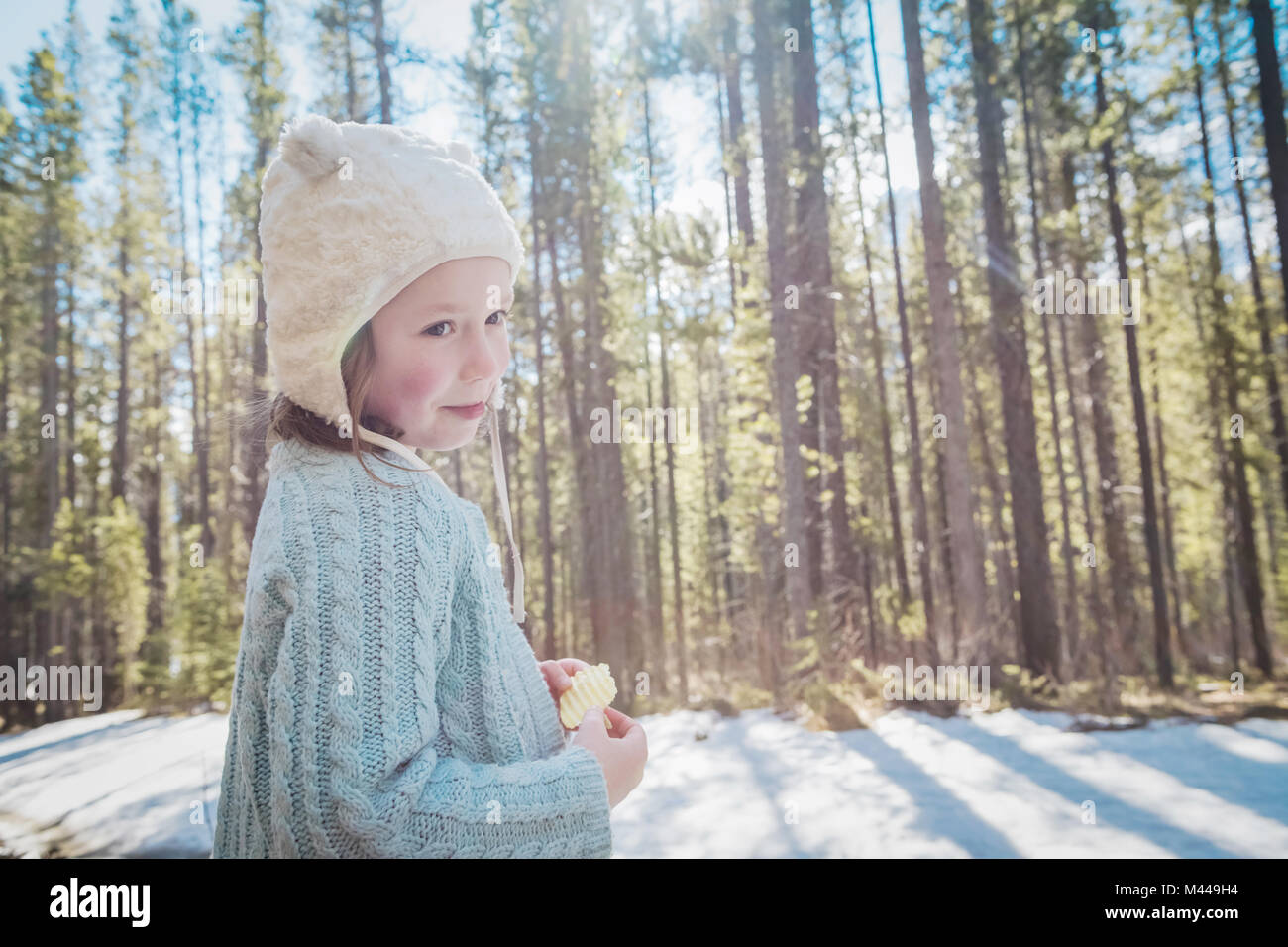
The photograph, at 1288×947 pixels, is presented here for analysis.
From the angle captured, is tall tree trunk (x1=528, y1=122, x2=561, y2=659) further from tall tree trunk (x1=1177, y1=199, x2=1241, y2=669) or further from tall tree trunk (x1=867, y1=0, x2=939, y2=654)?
tall tree trunk (x1=1177, y1=199, x2=1241, y2=669)

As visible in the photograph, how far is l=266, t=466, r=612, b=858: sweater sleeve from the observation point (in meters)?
0.84

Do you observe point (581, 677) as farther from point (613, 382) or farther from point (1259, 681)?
point (1259, 681)

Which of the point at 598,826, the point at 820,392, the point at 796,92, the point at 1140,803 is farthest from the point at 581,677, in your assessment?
the point at 796,92

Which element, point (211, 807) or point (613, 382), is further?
point (613, 382)

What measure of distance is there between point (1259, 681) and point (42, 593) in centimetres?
2223

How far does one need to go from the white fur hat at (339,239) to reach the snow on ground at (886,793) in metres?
3.38

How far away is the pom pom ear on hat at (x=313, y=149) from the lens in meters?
1.11

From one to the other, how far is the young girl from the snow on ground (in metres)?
3.17

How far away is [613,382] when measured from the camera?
11.3 meters

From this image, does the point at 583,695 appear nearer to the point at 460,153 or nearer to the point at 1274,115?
the point at 460,153

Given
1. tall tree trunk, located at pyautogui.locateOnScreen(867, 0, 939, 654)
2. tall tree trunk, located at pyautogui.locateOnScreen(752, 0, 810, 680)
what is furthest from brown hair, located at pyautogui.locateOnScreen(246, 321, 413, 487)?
tall tree trunk, located at pyautogui.locateOnScreen(867, 0, 939, 654)

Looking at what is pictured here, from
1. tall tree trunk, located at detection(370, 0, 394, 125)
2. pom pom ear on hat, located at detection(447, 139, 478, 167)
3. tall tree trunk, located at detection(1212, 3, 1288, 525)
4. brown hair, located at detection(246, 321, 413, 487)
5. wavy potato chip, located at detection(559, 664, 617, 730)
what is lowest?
wavy potato chip, located at detection(559, 664, 617, 730)

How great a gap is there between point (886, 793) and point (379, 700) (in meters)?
4.73

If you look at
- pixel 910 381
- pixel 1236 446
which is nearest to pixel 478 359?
pixel 910 381
